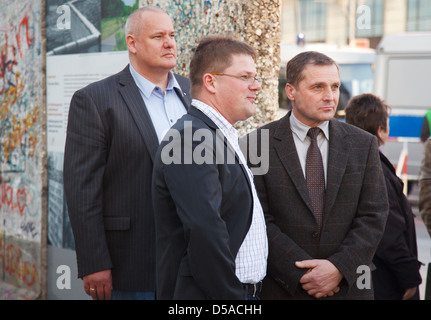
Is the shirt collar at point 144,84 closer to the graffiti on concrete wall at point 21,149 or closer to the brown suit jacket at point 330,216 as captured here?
the brown suit jacket at point 330,216

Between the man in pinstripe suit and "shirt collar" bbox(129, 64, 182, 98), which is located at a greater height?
"shirt collar" bbox(129, 64, 182, 98)

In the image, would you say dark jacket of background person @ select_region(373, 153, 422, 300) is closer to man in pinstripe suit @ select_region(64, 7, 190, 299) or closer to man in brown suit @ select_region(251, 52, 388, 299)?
man in brown suit @ select_region(251, 52, 388, 299)

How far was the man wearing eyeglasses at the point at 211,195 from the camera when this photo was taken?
2375 mm

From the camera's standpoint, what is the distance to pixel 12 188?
5.77 m

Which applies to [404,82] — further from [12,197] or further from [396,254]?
[396,254]

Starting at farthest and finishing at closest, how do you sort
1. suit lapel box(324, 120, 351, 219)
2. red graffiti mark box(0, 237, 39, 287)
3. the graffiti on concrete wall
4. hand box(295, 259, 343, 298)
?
red graffiti mark box(0, 237, 39, 287)
the graffiti on concrete wall
suit lapel box(324, 120, 351, 219)
hand box(295, 259, 343, 298)

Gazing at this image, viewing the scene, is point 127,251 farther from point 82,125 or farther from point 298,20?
point 298,20

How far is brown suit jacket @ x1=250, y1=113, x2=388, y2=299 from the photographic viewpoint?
2.90 m

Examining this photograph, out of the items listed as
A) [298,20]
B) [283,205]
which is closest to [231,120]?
[283,205]

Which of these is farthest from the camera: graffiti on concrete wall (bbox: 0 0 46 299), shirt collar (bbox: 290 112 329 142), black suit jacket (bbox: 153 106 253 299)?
graffiti on concrete wall (bbox: 0 0 46 299)

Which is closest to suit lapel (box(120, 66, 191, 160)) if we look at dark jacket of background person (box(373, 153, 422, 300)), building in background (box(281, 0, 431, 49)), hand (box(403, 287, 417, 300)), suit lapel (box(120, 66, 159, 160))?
suit lapel (box(120, 66, 159, 160))

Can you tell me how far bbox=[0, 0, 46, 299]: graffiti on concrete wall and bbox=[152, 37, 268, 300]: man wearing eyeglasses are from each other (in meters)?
3.00

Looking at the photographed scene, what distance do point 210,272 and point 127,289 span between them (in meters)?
0.97

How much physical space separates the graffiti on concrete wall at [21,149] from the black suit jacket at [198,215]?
10.0 ft
